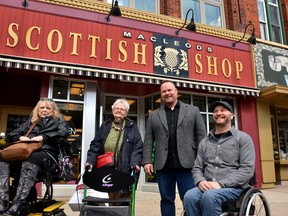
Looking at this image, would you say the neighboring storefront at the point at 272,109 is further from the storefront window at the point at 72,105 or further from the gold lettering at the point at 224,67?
the storefront window at the point at 72,105

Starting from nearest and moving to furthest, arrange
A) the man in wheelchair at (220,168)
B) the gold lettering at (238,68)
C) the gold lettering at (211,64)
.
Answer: the man in wheelchair at (220,168)
the gold lettering at (211,64)
the gold lettering at (238,68)

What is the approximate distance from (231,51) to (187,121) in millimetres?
6734

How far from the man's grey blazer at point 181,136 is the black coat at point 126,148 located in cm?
13

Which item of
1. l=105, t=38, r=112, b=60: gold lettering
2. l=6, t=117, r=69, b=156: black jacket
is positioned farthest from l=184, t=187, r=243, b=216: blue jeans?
l=105, t=38, r=112, b=60: gold lettering

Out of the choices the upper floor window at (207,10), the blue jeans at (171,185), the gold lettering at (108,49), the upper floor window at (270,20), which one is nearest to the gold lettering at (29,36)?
the gold lettering at (108,49)

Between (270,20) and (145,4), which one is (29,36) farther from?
(270,20)

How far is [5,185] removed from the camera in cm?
355

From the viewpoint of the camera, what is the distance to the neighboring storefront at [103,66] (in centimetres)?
723

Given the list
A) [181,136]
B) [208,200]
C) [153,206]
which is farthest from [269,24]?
[208,200]

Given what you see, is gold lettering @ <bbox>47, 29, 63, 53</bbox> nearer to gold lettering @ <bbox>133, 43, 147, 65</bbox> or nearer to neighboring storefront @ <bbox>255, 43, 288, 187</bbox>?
gold lettering @ <bbox>133, 43, 147, 65</bbox>

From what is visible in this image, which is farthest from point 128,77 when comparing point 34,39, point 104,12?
point 34,39

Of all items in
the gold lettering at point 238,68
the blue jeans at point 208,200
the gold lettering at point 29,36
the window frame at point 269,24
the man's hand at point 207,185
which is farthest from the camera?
the window frame at point 269,24

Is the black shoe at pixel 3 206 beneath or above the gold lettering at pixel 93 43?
beneath

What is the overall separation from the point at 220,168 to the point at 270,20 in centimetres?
1078
